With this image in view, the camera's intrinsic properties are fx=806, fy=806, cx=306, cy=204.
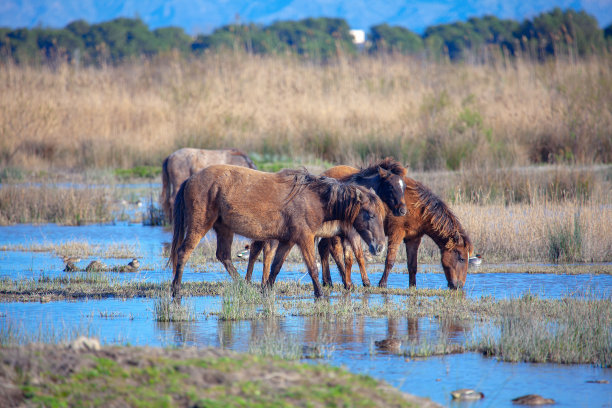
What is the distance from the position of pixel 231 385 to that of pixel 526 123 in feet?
60.9

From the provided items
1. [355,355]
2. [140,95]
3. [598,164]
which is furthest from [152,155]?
[355,355]

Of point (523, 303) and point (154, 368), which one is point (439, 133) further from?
point (154, 368)

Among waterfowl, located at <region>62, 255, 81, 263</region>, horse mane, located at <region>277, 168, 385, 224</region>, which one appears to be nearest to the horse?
horse mane, located at <region>277, 168, 385, 224</region>

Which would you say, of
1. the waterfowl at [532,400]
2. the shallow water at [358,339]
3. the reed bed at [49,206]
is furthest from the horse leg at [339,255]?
the reed bed at [49,206]

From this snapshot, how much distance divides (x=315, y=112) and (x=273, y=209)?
49.4 feet

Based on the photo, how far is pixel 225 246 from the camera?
10.5 metres

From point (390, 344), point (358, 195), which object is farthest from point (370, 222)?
point (390, 344)

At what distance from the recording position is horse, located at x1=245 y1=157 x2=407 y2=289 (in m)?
10.5

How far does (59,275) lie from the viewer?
1140cm

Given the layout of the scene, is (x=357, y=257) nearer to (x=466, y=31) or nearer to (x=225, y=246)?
(x=225, y=246)

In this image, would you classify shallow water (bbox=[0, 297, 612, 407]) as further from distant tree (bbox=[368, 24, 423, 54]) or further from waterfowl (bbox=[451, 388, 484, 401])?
distant tree (bbox=[368, 24, 423, 54])

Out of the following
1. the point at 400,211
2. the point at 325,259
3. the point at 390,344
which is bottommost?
the point at 390,344

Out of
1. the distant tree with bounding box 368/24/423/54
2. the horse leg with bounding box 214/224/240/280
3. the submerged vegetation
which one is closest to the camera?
the submerged vegetation

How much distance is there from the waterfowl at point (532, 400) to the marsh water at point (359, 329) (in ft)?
0.20
